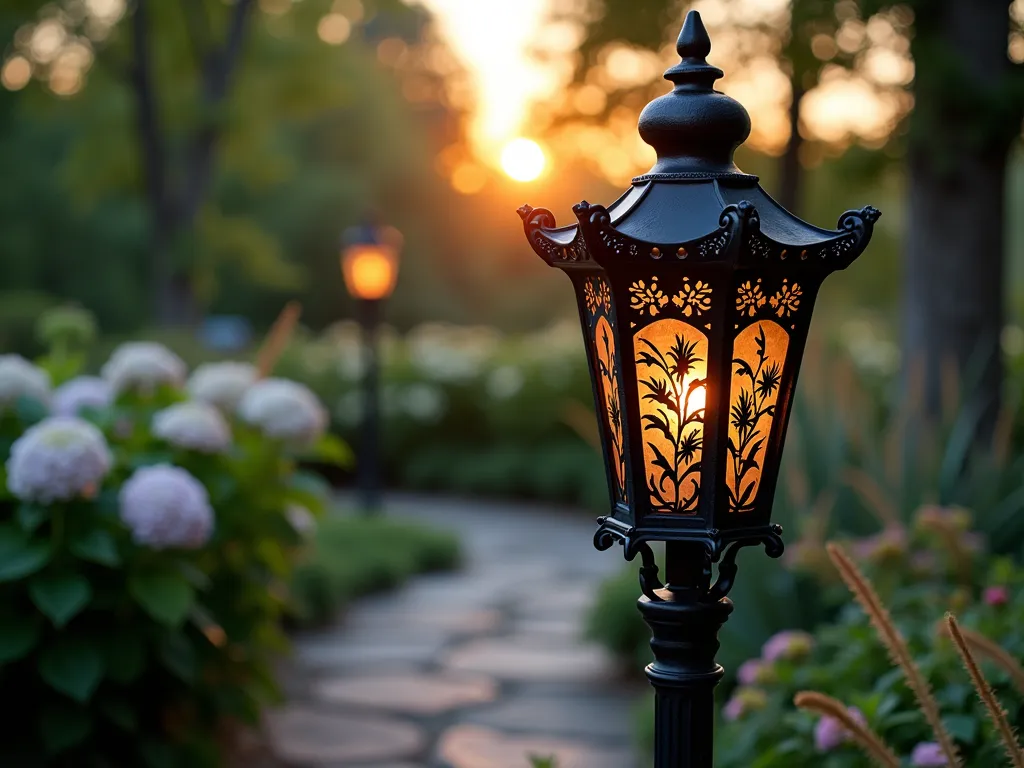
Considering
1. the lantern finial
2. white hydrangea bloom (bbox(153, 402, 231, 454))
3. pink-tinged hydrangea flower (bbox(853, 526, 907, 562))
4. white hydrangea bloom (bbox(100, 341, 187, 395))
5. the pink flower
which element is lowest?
the pink flower

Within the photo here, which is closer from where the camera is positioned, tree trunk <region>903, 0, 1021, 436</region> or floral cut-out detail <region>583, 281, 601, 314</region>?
floral cut-out detail <region>583, 281, 601, 314</region>

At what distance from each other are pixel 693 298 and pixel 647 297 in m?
0.06

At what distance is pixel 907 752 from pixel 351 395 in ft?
32.4

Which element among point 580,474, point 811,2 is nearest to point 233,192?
point 580,474

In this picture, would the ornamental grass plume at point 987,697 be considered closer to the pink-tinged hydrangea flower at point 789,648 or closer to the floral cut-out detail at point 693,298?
the floral cut-out detail at point 693,298

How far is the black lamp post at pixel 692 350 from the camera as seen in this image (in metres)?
1.45

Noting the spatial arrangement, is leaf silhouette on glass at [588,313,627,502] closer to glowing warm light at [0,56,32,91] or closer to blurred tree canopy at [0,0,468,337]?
blurred tree canopy at [0,0,468,337]

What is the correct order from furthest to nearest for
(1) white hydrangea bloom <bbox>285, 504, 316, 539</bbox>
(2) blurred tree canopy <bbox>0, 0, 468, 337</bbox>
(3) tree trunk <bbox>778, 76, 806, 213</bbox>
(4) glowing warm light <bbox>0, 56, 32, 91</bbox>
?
(4) glowing warm light <bbox>0, 56, 32, 91</bbox> → (2) blurred tree canopy <bbox>0, 0, 468, 337</bbox> → (3) tree trunk <bbox>778, 76, 806, 213</bbox> → (1) white hydrangea bloom <bbox>285, 504, 316, 539</bbox>

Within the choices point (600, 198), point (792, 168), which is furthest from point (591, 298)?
point (600, 198)

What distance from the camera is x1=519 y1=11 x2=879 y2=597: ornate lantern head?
144cm

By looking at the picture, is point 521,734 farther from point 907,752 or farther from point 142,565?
point 907,752

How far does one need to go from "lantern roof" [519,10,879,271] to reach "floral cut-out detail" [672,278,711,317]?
0.06 meters

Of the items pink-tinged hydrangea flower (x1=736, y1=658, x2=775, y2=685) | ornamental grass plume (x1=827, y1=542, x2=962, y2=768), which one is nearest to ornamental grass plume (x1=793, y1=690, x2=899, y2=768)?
ornamental grass plume (x1=827, y1=542, x2=962, y2=768)

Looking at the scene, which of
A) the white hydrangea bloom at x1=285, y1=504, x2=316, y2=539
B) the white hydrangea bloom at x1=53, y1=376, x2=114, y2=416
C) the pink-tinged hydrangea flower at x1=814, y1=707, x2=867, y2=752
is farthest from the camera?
the white hydrangea bloom at x1=285, y1=504, x2=316, y2=539
